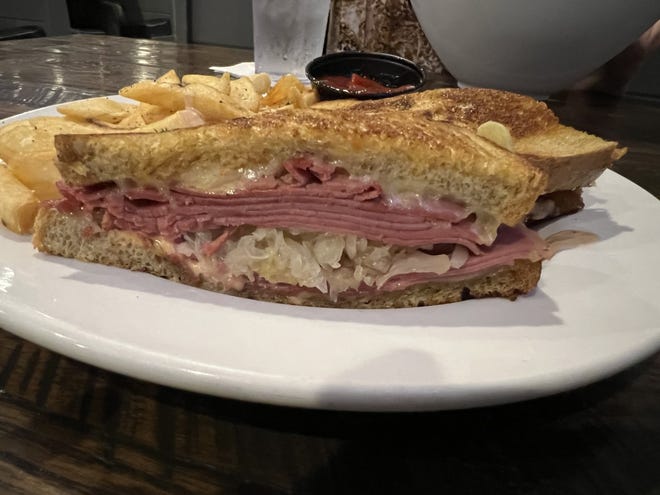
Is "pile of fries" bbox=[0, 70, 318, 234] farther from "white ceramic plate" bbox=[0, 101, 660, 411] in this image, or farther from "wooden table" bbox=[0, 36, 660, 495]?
"wooden table" bbox=[0, 36, 660, 495]

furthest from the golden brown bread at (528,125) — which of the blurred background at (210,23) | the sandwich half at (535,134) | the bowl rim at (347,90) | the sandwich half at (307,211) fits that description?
the blurred background at (210,23)

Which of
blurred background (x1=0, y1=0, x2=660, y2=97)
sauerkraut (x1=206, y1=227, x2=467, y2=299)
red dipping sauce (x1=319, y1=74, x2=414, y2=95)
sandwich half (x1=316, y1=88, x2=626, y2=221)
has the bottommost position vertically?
blurred background (x1=0, y1=0, x2=660, y2=97)

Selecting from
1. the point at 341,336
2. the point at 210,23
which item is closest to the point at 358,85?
the point at 341,336

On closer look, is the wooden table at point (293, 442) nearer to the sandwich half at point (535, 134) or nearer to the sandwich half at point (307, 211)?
the sandwich half at point (307, 211)

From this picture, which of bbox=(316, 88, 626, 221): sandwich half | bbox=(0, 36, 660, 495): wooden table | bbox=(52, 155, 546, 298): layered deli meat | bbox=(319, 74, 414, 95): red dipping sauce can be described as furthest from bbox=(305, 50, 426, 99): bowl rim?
bbox=(0, 36, 660, 495): wooden table

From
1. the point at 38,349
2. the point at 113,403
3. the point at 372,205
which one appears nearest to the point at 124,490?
the point at 113,403

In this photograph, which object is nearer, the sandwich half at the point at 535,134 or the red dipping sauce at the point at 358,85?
the sandwich half at the point at 535,134
